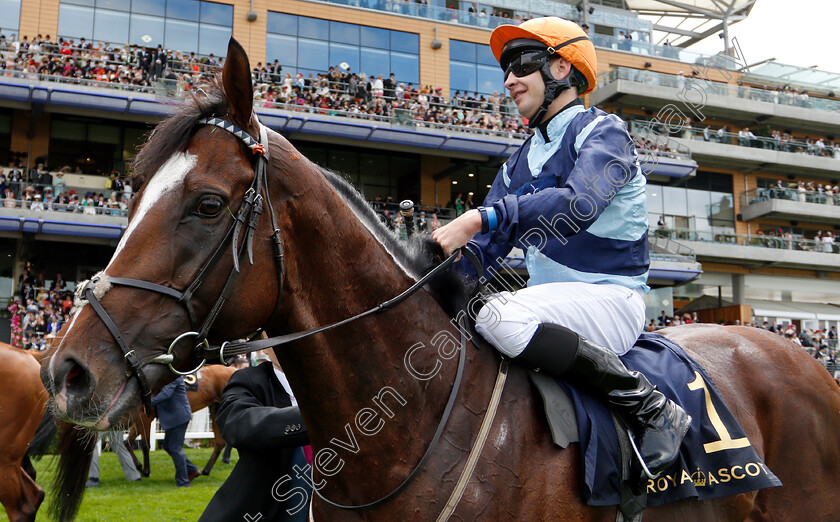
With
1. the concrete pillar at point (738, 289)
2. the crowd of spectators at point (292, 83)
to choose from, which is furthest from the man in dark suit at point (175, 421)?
the concrete pillar at point (738, 289)

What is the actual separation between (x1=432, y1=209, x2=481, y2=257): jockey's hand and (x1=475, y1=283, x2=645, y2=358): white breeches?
0.86 ft

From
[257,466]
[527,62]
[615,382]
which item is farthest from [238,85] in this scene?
[257,466]

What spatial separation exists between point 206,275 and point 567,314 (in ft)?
4.06

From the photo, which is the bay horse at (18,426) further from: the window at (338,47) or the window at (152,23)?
the window at (338,47)

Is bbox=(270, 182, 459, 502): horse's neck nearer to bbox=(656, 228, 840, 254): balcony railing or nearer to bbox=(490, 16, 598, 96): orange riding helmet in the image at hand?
bbox=(490, 16, 598, 96): orange riding helmet

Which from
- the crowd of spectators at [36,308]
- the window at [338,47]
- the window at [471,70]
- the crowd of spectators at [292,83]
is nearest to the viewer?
the crowd of spectators at [36,308]

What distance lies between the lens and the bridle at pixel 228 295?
5.59 feet

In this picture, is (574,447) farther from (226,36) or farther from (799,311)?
(799,311)

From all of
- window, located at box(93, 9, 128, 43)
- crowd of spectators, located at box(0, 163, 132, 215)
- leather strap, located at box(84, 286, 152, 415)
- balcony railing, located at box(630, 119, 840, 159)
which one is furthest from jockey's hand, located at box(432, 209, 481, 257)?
balcony railing, located at box(630, 119, 840, 159)

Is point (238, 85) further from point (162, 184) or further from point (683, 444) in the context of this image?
point (683, 444)

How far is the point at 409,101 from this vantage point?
2520cm

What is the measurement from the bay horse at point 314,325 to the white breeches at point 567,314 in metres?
0.11

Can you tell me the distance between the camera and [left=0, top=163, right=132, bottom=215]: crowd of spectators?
19.7 meters

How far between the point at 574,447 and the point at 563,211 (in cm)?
76
